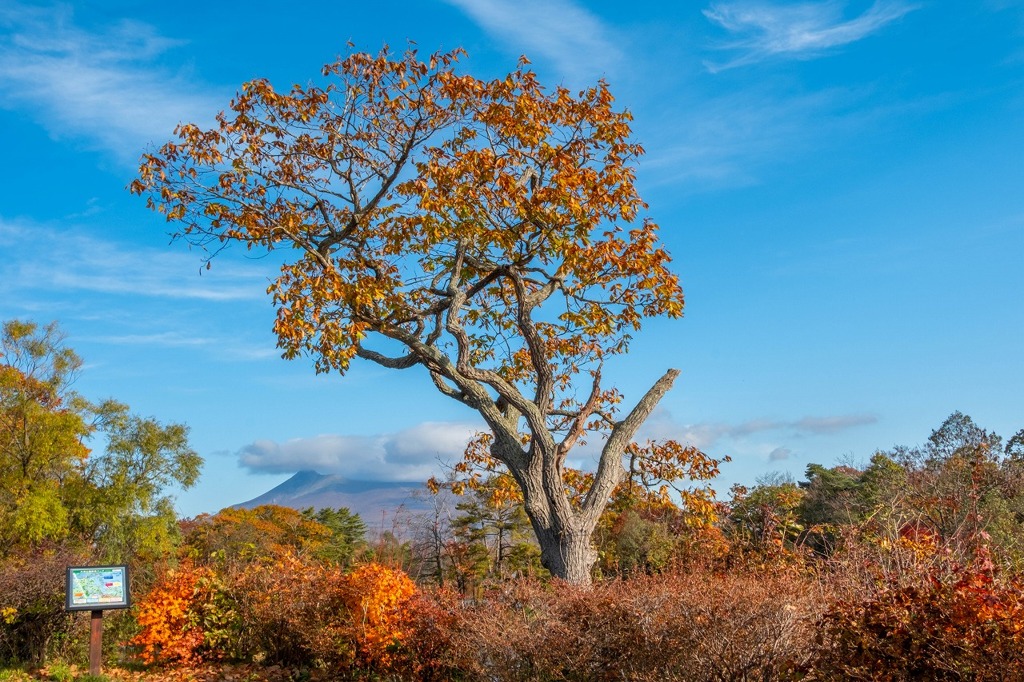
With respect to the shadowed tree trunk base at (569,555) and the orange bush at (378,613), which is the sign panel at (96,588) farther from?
the shadowed tree trunk base at (569,555)

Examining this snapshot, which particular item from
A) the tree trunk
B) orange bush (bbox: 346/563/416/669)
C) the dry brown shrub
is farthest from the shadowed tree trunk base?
the dry brown shrub

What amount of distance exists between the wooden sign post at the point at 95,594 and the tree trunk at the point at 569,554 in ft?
15.6

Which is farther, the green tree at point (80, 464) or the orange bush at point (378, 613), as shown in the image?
the green tree at point (80, 464)

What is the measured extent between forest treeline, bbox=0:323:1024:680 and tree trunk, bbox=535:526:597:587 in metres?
0.32

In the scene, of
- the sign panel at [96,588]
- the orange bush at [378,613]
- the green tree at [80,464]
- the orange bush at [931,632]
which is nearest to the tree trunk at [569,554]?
the orange bush at [378,613]

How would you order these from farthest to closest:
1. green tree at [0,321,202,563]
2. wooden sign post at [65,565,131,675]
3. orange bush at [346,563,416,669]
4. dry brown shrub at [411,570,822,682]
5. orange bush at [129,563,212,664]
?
green tree at [0,321,202,563] < orange bush at [129,563,212,664] < wooden sign post at [65,565,131,675] < orange bush at [346,563,416,669] < dry brown shrub at [411,570,822,682]

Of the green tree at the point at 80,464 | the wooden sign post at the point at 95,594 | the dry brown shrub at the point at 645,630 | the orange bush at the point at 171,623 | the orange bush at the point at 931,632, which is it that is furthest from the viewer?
the green tree at the point at 80,464

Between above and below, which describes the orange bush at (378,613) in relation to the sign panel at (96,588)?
below

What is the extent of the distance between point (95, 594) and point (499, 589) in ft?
16.2

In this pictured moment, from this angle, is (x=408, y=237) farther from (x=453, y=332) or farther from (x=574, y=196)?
(x=574, y=196)

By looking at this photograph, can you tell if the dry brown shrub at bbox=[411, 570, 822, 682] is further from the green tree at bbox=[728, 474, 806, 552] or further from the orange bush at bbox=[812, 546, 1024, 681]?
the green tree at bbox=[728, 474, 806, 552]

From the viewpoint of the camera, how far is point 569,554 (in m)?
9.91

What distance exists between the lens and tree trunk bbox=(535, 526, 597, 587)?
9867 mm

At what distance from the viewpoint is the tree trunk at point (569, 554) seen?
9867mm
